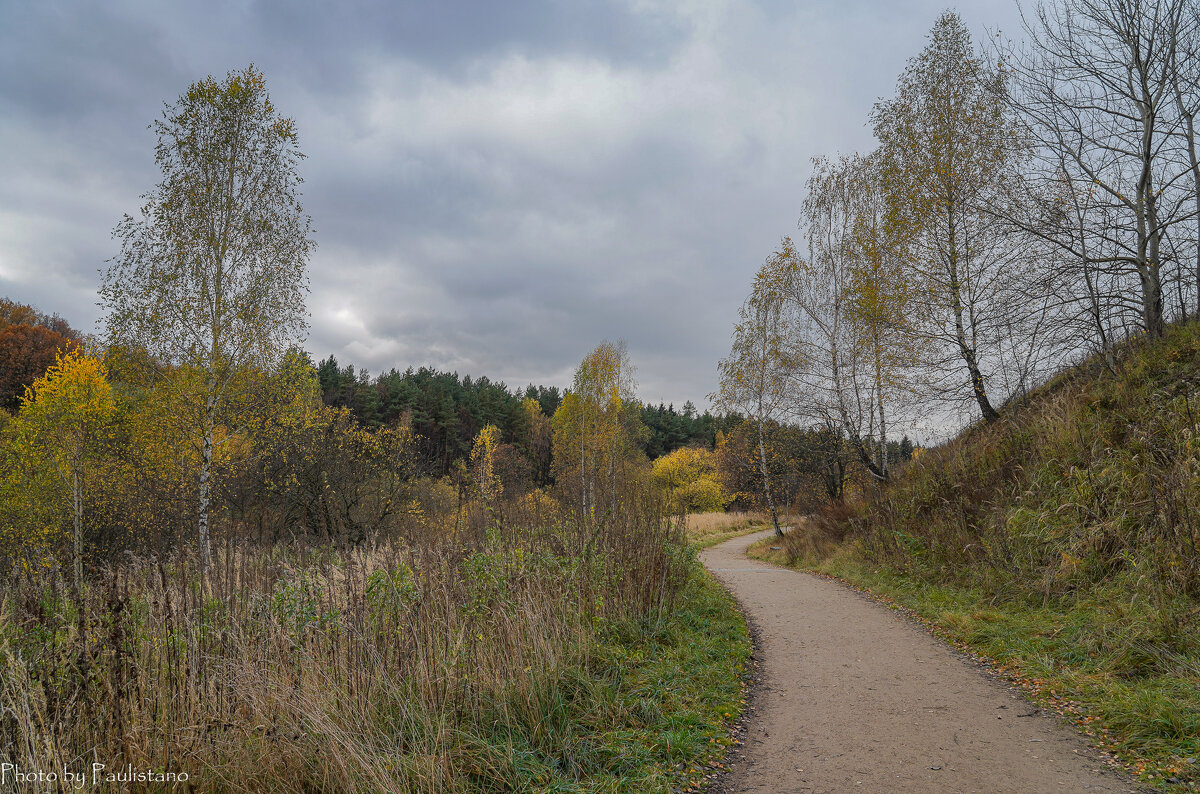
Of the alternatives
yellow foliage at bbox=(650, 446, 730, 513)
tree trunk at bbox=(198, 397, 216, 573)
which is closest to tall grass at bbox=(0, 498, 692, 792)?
tree trunk at bbox=(198, 397, 216, 573)

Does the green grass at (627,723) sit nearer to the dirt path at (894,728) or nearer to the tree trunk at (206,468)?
the dirt path at (894,728)

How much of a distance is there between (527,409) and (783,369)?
4796 centimetres

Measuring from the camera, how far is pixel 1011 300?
10.9 m

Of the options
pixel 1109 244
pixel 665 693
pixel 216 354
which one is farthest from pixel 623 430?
pixel 665 693

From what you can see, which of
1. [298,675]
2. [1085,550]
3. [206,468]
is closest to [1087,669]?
[1085,550]

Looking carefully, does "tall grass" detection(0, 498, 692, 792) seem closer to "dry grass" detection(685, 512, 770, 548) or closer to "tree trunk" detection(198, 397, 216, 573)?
"tree trunk" detection(198, 397, 216, 573)

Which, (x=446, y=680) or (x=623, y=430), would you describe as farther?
(x=623, y=430)

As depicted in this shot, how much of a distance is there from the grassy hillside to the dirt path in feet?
1.28

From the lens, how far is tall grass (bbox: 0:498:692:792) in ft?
10.8

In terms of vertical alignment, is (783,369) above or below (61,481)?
above

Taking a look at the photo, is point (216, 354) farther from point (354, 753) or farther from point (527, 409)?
point (527, 409)

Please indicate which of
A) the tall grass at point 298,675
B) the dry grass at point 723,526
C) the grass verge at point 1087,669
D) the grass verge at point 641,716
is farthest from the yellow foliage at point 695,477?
the tall grass at point 298,675

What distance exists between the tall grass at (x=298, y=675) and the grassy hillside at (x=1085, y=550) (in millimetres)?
4282

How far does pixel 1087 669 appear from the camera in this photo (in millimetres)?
5262
